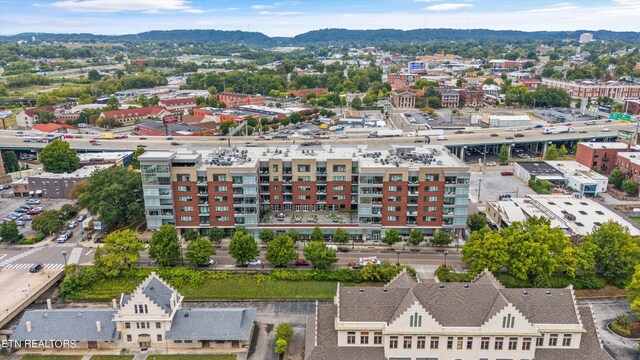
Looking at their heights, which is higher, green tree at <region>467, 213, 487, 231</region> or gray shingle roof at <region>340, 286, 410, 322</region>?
gray shingle roof at <region>340, 286, 410, 322</region>

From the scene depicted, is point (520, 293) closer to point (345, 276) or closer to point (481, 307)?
point (481, 307)

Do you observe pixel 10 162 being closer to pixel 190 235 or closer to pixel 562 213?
pixel 190 235

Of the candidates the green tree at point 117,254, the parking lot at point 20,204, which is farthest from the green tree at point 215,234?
the parking lot at point 20,204

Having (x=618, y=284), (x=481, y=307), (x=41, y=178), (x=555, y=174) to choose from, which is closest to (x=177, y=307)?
(x=481, y=307)

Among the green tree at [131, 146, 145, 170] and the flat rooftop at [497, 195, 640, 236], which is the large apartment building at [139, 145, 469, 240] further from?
the green tree at [131, 146, 145, 170]

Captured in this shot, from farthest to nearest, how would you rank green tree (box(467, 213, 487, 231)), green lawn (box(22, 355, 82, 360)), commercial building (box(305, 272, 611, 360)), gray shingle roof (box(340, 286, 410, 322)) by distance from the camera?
1. green tree (box(467, 213, 487, 231))
2. green lawn (box(22, 355, 82, 360))
3. gray shingle roof (box(340, 286, 410, 322))
4. commercial building (box(305, 272, 611, 360))

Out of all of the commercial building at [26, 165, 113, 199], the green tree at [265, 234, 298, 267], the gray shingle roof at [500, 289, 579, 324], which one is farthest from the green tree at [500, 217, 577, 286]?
the commercial building at [26, 165, 113, 199]

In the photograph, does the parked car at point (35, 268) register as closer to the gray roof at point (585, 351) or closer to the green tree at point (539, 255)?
the gray roof at point (585, 351)

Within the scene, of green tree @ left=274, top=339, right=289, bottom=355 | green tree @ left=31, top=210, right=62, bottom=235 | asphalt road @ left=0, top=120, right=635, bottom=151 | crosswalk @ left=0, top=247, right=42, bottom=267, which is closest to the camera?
green tree @ left=274, top=339, right=289, bottom=355
